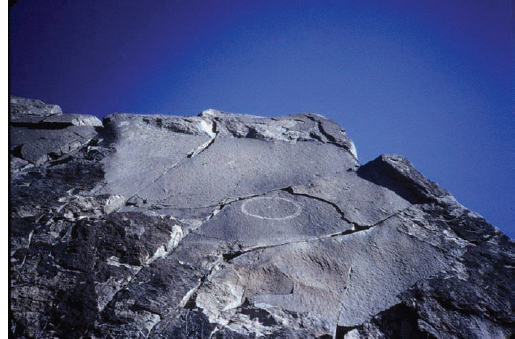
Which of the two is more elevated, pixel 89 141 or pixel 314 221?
pixel 89 141

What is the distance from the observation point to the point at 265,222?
6.34 ft

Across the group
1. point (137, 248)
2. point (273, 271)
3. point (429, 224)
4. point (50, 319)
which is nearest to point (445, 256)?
point (429, 224)

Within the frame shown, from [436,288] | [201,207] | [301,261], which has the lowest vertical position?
[436,288]

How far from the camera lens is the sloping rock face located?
52.9 inches

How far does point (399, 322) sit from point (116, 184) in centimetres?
201

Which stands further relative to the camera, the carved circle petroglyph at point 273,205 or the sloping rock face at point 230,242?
the carved circle petroglyph at point 273,205

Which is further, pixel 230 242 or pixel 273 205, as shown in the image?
pixel 273 205

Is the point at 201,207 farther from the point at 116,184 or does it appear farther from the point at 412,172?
the point at 412,172

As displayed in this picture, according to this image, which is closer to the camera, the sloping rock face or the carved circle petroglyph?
the sloping rock face

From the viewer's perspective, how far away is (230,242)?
5.77 ft

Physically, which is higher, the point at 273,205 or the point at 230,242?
the point at 273,205

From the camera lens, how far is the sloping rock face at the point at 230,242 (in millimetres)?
1345

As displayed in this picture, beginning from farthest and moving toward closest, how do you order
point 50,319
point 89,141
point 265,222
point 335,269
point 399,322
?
point 89,141 < point 265,222 < point 335,269 < point 399,322 < point 50,319

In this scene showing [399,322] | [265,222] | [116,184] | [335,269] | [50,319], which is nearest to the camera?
[50,319]
